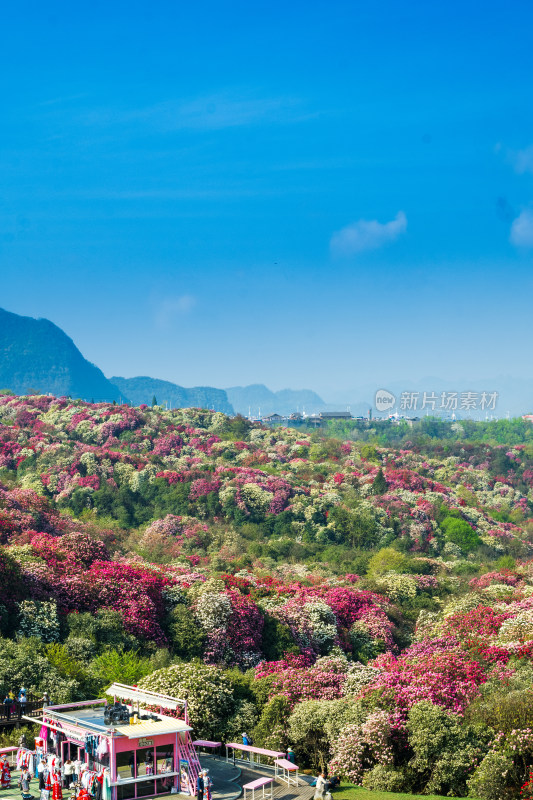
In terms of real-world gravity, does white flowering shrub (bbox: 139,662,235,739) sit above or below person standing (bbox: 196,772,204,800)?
below

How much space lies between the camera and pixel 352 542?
82312 millimetres

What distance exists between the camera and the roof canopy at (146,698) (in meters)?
23.9

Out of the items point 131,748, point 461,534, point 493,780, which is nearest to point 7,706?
point 131,748

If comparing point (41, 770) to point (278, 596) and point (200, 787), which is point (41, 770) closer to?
point (200, 787)

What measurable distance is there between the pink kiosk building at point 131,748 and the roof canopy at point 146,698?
2.62 feet

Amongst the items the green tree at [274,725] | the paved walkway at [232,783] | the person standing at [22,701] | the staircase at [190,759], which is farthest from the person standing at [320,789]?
the person standing at [22,701]

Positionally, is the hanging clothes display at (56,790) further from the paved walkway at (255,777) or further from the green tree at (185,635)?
the green tree at (185,635)

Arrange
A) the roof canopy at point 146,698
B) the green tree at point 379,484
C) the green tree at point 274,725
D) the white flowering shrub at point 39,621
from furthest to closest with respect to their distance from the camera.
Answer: the green tree at point 379,484 < the white flowering shrub at point 39,621 < the green tree at point 274,725 < the roof canopy at point 146,698

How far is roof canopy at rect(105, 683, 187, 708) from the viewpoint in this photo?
23.9m

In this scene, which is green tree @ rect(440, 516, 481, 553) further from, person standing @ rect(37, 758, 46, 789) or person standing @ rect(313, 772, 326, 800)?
person standing @ rect(37, 758, 46, 789)

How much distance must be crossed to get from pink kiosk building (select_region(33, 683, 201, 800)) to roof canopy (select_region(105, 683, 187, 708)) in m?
0.80

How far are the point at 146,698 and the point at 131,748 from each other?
10.8ft

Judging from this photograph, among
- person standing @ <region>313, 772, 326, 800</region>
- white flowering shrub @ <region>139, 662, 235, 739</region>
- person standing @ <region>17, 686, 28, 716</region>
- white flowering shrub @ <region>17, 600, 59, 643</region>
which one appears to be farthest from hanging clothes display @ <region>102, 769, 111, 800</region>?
white flowering shrub @ <region>17, 600, 59, 643</region>

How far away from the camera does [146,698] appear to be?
24703 millimetres
